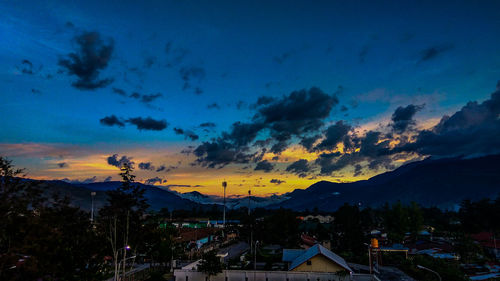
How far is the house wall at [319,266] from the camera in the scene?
3912 centimetres

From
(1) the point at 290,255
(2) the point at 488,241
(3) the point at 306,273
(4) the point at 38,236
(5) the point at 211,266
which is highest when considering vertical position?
(4) the point at 38,236

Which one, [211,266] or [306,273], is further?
[211,266]

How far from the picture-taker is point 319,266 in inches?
1544

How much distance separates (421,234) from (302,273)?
90.6 metres

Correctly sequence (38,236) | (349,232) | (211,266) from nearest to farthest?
(38,236) < (211,266) < (349,232)

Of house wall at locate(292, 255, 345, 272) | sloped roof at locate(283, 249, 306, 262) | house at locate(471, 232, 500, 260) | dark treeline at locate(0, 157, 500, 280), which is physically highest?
dark treeline at locate(0, 157, 500, 280)

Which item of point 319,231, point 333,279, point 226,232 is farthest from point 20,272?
point 226,232

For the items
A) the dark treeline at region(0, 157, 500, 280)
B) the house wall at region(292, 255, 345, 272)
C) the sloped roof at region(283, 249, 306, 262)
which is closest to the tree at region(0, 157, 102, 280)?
the dark treeline at region(0, 157, 500, 280)

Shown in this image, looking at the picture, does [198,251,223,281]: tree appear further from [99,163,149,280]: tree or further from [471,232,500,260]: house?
[471,232,500,260]: house

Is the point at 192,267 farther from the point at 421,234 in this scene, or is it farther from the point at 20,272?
the point at 421,234

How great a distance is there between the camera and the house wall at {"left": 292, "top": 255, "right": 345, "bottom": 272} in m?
39.1

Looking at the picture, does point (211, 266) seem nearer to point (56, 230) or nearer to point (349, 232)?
point (56, 230)

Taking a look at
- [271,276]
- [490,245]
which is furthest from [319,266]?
[490,245]

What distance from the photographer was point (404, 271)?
4628cm
